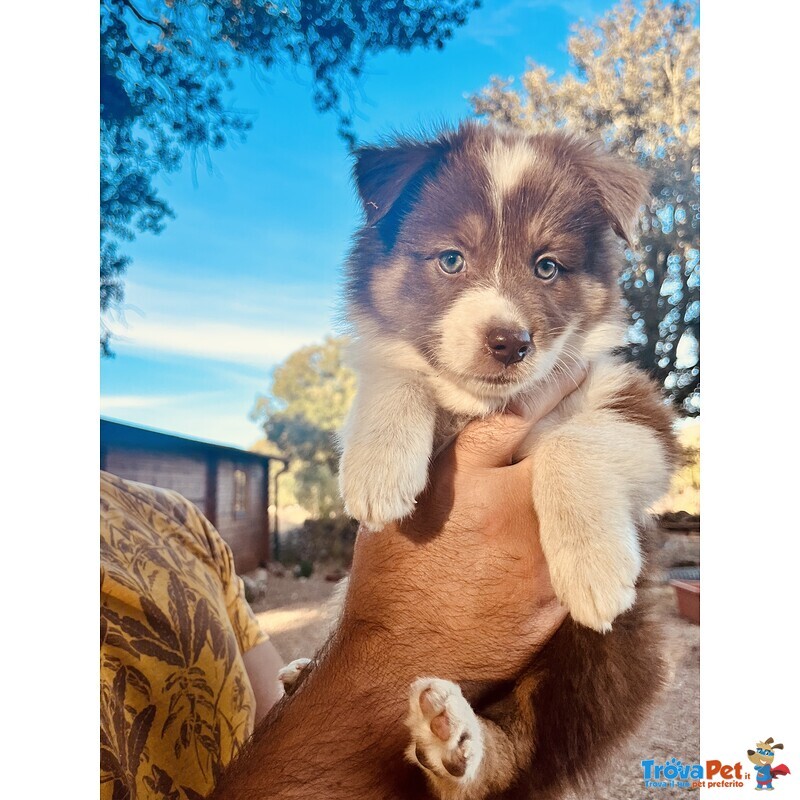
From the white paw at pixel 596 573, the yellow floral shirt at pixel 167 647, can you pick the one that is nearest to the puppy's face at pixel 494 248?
the white paw at pixel 596 573

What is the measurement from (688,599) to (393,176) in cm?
130

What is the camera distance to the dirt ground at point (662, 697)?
2.21 metres

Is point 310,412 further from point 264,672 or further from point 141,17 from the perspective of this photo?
point 141,17

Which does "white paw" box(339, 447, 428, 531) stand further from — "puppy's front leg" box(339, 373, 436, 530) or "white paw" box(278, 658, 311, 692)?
"white paw" box(278, 658, 311, 692)

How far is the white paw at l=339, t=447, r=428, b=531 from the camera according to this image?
1966 millimetres

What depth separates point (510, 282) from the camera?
78.6 inches

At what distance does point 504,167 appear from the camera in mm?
2090

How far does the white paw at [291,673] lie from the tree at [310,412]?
0.42 meters

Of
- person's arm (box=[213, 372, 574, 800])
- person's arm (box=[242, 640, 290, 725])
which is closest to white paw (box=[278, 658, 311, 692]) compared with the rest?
person's arm (box=[242, 640, 290, 725])

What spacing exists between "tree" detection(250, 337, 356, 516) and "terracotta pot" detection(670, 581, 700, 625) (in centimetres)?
92

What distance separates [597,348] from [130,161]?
1375 millimetres

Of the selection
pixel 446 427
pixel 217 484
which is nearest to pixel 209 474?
pixel 217 484

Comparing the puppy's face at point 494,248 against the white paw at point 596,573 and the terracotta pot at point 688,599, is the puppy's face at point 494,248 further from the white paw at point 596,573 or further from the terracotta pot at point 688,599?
the terracotta pot at point 688,599

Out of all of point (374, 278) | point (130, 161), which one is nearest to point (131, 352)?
point (130, 161)
